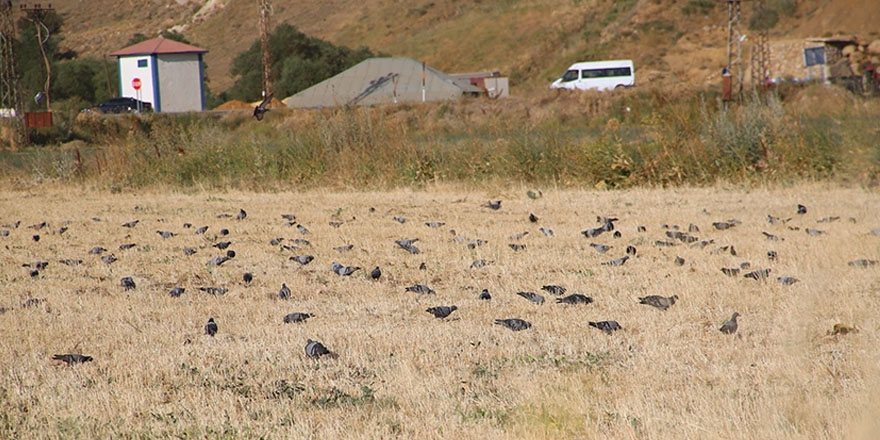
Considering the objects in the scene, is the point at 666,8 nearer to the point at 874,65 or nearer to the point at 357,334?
the point at 874,65

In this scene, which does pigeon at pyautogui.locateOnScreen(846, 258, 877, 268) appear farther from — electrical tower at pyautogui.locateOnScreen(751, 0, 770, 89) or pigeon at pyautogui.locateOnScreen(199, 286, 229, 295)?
electrical tower at pyautogui.locateOnScreen(751, 0, 770, 89)

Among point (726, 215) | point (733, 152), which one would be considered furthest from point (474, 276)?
point (733, 152)

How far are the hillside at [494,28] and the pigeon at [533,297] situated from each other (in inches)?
1778

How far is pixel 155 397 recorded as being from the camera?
4.05 metres

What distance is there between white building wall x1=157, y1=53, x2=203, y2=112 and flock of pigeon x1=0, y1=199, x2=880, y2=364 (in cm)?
4523

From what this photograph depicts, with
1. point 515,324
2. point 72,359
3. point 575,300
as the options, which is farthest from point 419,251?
point 72,359

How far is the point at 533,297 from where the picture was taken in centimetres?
593

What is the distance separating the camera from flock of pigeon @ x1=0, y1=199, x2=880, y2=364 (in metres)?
5.11

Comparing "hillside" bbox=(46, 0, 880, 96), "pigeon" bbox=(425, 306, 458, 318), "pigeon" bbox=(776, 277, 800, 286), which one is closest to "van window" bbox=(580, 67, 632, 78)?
"hillside" bbox=(46, 0, 880, 96)

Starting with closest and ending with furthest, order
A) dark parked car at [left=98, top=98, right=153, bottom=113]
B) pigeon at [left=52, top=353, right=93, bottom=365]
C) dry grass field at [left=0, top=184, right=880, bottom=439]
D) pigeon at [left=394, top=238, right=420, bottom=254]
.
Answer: dry grass field at [left=0, top=184, right=880, bottom=439]
pigeon at [left=52, top=353, right=93, bottom=365]
pigeon at [left=394, top=238, right=420, bottom=254]
dark parked car at [left=98, top=98, right=153, bottom=113]

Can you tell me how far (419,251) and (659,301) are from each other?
9.81 ft

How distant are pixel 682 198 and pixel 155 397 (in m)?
9.10

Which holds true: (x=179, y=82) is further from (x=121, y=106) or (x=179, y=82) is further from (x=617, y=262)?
(x=617, y=262)

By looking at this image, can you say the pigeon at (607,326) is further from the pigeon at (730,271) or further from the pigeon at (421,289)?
the pigeon at (730,271)
